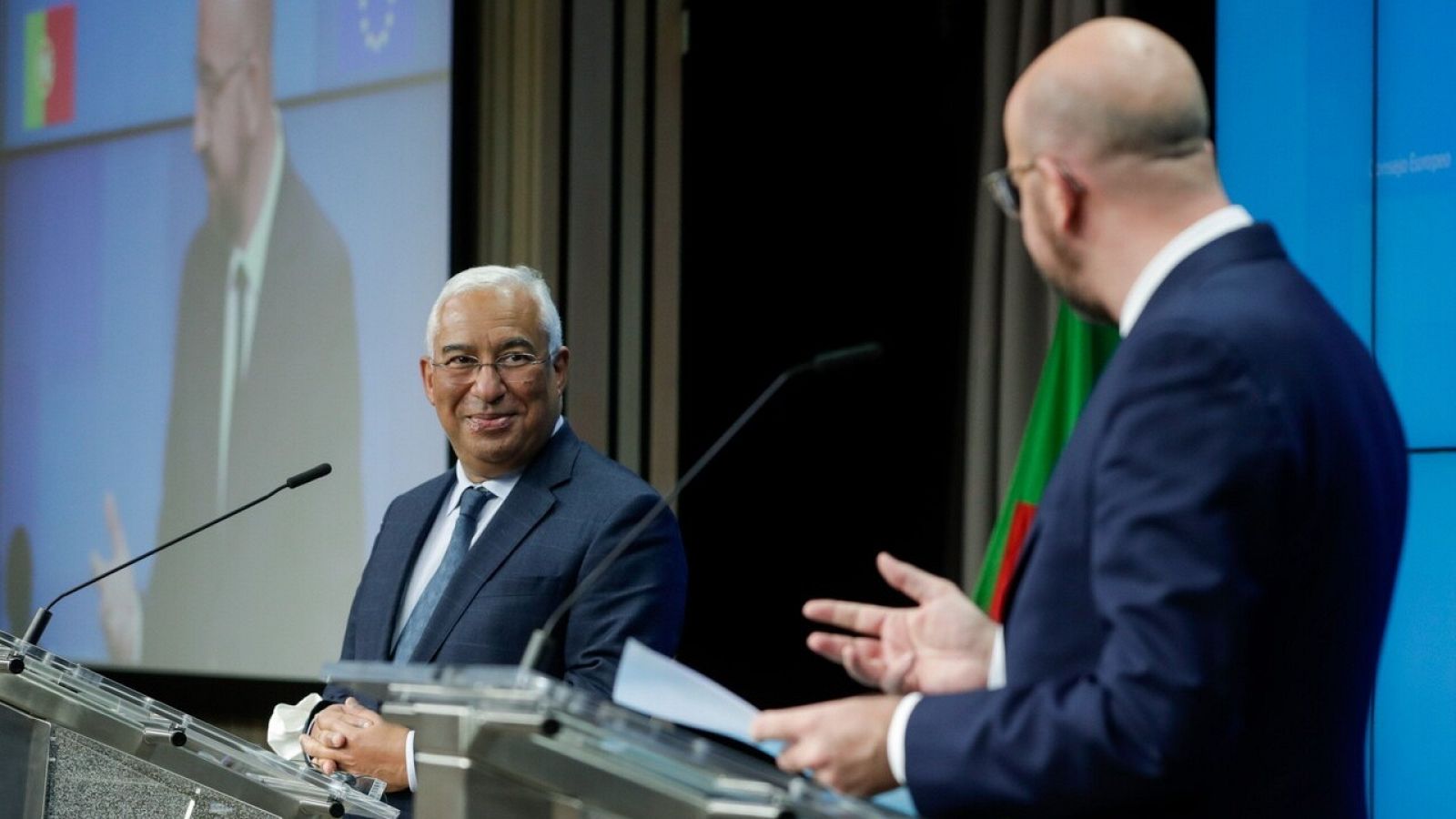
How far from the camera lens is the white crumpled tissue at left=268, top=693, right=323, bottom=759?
2873 millimetres

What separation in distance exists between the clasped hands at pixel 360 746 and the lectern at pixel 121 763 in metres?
0.20

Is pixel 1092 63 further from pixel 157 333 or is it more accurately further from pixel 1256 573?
pixel 157 333

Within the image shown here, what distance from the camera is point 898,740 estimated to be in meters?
1.42

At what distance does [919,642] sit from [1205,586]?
15.4 inches

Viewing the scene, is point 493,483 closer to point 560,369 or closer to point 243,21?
point 560,369

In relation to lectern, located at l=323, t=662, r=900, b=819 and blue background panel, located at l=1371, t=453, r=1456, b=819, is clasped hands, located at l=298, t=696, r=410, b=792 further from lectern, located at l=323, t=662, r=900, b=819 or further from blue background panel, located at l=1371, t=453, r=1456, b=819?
blue background panel, located at l=1371, t=453, r=1456, b=819

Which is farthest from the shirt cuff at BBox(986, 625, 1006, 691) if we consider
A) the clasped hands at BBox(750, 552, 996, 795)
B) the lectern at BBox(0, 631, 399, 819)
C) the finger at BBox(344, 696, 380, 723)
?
the finger at BBox(344, 696, 380, 723)

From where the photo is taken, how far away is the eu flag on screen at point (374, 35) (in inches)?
204

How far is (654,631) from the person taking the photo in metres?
2.76

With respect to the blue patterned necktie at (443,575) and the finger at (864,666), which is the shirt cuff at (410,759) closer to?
the blue patterned necktie at (443,575)

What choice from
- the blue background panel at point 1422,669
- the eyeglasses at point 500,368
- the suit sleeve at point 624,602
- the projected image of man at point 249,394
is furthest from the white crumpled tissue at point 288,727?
the projected image of man at point 249,394

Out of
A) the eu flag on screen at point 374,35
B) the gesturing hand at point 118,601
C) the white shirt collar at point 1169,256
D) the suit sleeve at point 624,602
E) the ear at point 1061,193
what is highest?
the eu flag on screen at point 374,35

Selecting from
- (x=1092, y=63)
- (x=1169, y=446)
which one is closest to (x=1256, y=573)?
(x=1169, y=446)

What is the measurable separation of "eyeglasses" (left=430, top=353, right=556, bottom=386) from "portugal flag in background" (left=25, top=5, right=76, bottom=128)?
3.57 metres
